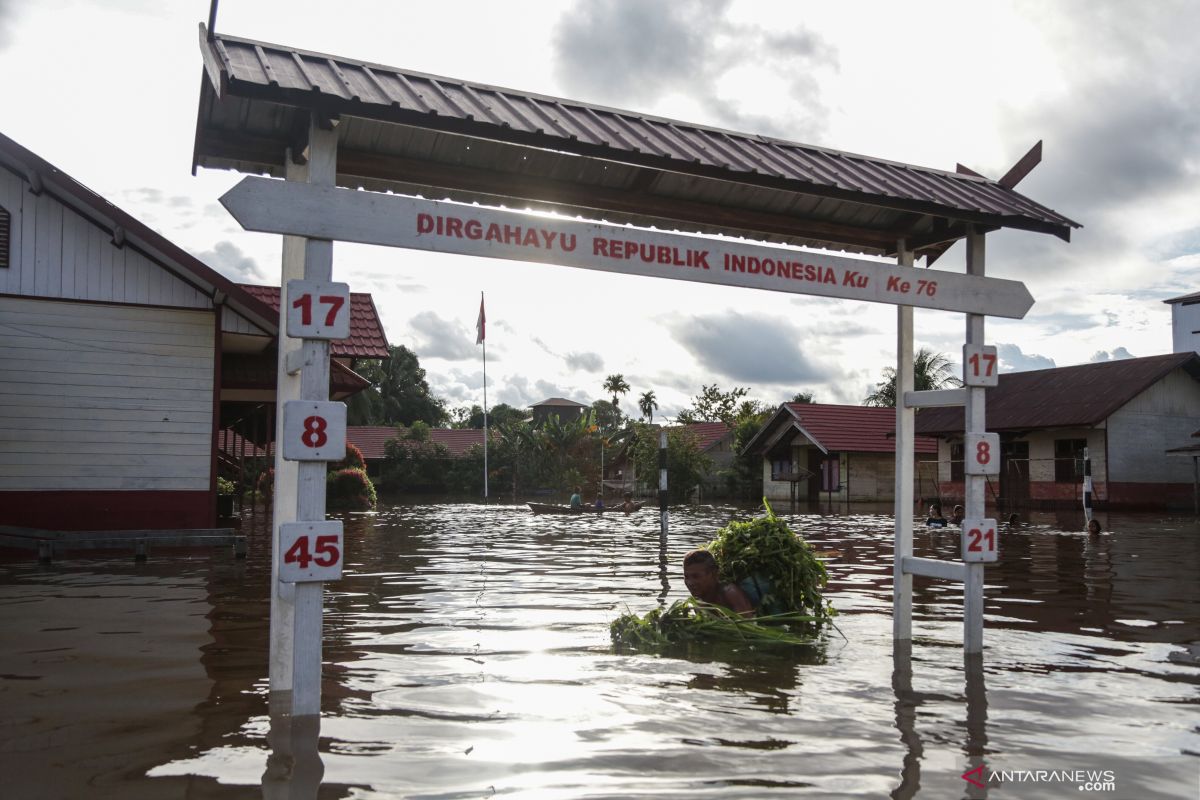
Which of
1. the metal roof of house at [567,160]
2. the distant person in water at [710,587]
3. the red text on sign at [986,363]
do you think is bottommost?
the distant person in water at [710,587]

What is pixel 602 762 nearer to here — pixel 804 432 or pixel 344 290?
pixel 344 290

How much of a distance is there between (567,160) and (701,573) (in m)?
3.50

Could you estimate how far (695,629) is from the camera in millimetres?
7656

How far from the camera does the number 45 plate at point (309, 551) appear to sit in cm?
528

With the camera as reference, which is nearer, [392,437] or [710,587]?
[710,587]

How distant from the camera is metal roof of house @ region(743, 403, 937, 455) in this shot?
1759 inches

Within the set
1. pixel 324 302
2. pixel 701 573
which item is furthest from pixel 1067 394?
pixel 324 302

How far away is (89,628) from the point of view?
8.34 m

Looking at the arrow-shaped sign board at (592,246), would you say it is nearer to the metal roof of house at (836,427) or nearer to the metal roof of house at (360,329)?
the metal roof of house at (360,329)

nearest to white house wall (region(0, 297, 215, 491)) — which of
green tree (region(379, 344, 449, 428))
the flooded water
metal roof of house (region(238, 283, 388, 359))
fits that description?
the flooded water

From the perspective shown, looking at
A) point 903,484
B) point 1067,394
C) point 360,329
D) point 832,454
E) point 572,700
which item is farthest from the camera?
point 832,454

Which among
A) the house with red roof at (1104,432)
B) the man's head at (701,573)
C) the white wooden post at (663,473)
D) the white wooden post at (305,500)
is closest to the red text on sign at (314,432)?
the white wooden post at (305,500)

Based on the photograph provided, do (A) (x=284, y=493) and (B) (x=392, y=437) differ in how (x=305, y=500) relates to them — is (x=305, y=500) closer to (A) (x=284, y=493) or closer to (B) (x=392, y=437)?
(A) (x=284, y=493)

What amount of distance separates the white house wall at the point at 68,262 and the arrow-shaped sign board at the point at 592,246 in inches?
456
